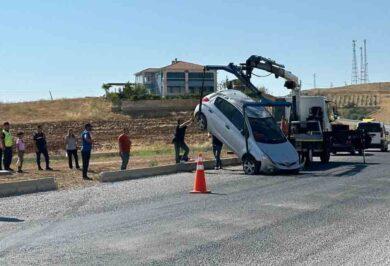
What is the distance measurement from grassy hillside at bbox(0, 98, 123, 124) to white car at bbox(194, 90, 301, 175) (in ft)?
152

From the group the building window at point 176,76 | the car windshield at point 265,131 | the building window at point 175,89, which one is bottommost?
the car windshield at point 265,131

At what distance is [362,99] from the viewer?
140375mm

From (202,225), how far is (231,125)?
37.2 ft

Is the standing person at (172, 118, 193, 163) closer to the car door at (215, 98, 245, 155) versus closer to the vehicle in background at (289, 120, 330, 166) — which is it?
the car door at (215, 98, 245, 155)

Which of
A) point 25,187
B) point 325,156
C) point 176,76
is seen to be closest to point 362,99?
point 176,76

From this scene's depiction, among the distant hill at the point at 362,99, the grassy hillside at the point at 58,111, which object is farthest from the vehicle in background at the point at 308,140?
the distant hill at the point at 362,99

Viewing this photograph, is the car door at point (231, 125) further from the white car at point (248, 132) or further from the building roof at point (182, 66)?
the building roof at point (182, 66)

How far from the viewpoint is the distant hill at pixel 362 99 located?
107 m

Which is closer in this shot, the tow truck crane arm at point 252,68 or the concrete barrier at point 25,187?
the concrete barrier at point 25,187

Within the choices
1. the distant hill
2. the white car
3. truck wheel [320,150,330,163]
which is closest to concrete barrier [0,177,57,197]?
the white car

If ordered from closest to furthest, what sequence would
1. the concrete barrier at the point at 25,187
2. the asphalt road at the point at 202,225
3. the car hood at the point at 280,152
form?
the asphalt road at the point at 202,225, the concrete barrier at the point at 25,187, the car hood at the point at 280,152

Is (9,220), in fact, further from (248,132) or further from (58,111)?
(58,111)

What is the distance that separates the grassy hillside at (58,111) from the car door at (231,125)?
4673 cm

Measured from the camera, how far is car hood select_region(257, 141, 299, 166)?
20438mm
